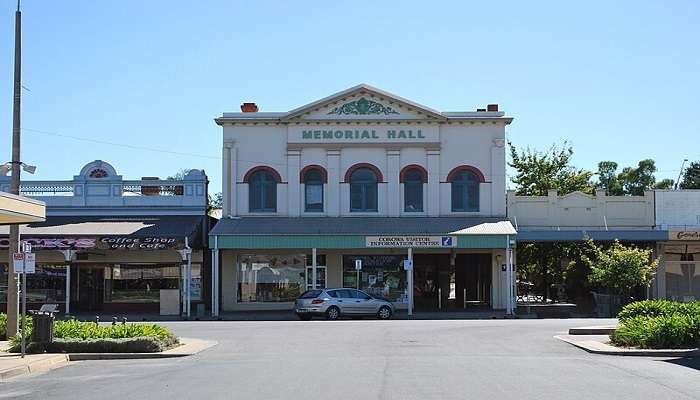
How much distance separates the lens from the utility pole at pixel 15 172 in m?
20.7

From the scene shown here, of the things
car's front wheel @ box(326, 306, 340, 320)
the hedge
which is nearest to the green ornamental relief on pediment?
car's front wheel @ box(326, 306, 340, 320)

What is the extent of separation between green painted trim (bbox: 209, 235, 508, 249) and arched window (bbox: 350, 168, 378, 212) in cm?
326

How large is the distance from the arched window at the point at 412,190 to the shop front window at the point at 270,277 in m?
5.28

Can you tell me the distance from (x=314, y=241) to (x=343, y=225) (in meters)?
1.88

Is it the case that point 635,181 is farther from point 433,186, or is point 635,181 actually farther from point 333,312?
point 333,312

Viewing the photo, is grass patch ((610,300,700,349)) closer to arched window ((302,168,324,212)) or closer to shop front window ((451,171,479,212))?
shop front window ((451,171,479,212))

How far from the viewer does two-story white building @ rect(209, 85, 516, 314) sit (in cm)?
3812

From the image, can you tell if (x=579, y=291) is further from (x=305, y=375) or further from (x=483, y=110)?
(x=305, y=375)

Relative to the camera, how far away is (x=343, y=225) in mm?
36719

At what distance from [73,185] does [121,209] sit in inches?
96.1

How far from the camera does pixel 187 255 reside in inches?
1389

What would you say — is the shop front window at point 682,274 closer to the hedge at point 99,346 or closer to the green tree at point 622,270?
the green tree at point 622,270

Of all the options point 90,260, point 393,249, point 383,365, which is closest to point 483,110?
point 393,249

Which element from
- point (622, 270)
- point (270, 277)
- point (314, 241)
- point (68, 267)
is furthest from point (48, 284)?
point (622, 270)
